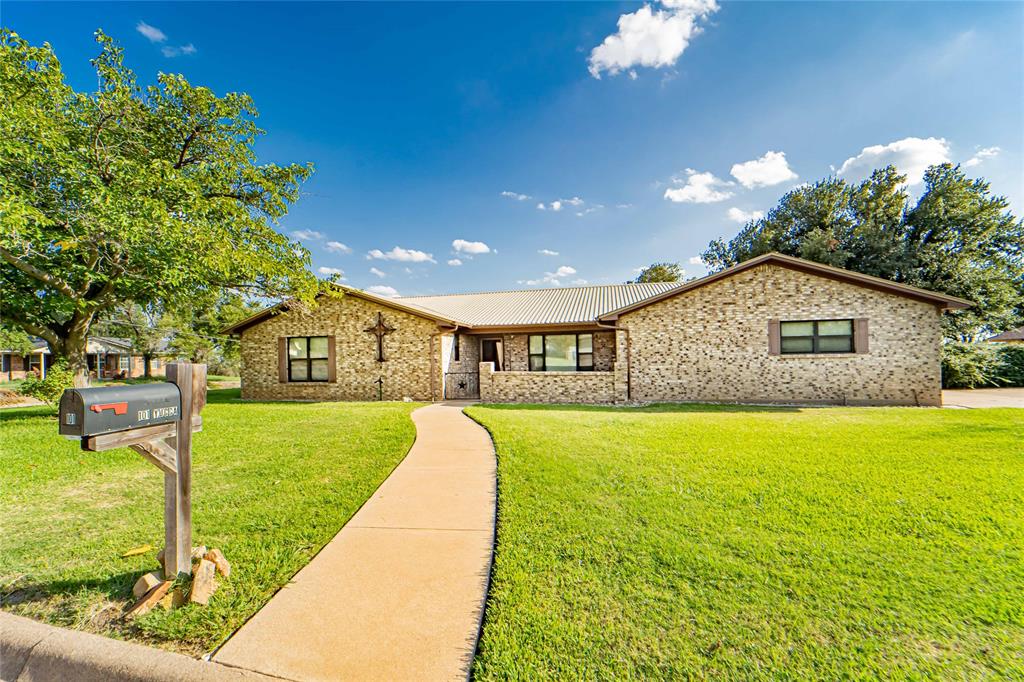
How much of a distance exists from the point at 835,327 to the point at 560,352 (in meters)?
8.82

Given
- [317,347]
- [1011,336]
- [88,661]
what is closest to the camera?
[88,661]

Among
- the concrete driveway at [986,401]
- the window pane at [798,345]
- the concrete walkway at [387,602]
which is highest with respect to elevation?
the window pane at [798,345]

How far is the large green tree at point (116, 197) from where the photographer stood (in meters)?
8.41

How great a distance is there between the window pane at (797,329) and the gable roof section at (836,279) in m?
1.58

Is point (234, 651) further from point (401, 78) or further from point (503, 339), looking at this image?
point (401, 78)

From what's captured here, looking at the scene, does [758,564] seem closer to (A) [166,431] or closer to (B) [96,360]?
(A) [166,431]

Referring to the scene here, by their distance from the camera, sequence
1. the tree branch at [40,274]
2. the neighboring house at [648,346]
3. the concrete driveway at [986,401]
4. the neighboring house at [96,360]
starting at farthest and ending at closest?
the neighboring house at [96,360] < the neighboring house at [648,346] < the concrete driveway at [986,401] < the tree branch at [40,274]

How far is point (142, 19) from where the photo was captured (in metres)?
9.51

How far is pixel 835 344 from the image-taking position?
1198cm

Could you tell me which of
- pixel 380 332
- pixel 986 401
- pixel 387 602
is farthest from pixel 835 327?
pixel 380 332

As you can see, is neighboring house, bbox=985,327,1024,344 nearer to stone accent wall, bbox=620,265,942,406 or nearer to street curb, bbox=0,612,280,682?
stone accent wall, bbox=620,265,942,406

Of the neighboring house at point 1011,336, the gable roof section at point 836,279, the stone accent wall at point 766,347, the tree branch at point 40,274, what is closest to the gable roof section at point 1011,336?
the neighboring house at point 1011,336

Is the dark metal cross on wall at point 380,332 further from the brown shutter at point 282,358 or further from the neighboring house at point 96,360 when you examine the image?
the neighboring house at point 96,360

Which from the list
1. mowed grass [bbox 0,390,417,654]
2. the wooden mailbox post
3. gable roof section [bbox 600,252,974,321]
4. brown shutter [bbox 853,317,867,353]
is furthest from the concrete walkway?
brown shutter [bbox 853,317,867,353]
